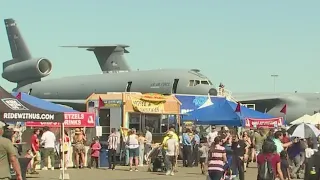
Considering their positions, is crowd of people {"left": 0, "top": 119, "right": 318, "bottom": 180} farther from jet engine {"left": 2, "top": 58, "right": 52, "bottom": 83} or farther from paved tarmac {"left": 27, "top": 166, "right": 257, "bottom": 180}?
jet engine {"left": 2, "top": 58, "right": 52, "bottom": 83}

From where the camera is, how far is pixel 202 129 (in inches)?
1264

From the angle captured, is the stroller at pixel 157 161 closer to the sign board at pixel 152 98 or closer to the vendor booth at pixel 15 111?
the sign board at pixel 152 98

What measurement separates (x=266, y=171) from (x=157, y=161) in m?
11.5

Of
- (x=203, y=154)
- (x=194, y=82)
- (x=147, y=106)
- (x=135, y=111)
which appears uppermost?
(x=194, y=82)

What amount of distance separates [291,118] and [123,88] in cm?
1406

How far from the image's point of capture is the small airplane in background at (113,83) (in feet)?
152

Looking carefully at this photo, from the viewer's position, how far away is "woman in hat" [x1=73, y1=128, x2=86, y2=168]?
23.6 m

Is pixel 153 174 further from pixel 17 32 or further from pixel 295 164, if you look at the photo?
pixel 17 32

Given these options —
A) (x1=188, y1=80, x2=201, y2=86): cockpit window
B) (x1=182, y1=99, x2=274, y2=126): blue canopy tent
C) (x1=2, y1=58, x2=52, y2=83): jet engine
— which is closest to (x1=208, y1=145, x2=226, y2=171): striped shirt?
(x1=182, y1=99, x2=274, y2=126): blue canopy tent

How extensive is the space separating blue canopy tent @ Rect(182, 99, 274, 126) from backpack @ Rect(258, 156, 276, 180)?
1523 cm

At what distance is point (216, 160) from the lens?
1278 cm

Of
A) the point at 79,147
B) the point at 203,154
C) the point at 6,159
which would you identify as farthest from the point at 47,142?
the point at 6,159

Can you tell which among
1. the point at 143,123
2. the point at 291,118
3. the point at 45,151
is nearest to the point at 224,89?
the point at 291,118

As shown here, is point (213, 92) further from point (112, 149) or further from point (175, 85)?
point (112, 149)
